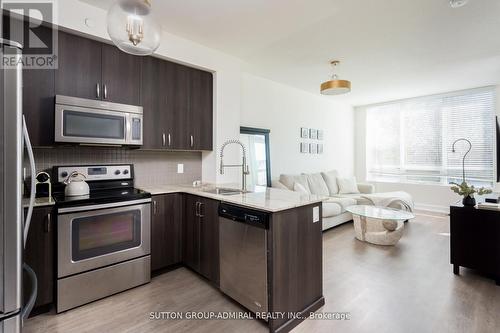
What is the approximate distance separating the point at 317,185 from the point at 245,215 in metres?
3.41

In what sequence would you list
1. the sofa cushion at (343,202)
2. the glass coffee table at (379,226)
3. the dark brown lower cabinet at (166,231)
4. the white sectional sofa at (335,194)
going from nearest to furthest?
the dark brown lower cabinet at (166,231), the glass coffee table at (379,226), the white sectional sofa at (335,194), the sofa cushion at (343,202)

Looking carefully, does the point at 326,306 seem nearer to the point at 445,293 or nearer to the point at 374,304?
the point at 374,304

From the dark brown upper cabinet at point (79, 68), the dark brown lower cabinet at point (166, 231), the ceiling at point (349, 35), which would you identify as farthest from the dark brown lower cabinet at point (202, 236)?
the ceiling at point (349, 35)

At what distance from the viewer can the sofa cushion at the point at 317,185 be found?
4883 mm

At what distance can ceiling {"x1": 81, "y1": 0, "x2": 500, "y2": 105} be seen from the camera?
2363mm

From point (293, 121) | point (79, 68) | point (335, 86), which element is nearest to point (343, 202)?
point (293, 121)

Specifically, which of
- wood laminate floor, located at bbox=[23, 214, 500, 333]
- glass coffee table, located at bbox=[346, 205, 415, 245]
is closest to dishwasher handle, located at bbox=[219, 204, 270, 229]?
wood laminate floor, located at bbox=[23, 214, 500, 333]

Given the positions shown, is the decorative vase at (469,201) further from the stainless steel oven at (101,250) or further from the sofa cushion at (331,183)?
the stainless steel oven at (101,250)

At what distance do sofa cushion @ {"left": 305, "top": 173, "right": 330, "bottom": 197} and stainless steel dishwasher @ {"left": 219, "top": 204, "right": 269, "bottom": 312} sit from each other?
3.04 metres

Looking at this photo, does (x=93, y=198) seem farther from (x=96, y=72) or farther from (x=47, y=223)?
(x=96, y=72)

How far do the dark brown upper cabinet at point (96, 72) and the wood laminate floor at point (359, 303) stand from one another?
1.96 m

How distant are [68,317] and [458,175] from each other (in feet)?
23.2

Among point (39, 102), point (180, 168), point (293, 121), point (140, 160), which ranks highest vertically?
point (293, 121)

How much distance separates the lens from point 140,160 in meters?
3.02
